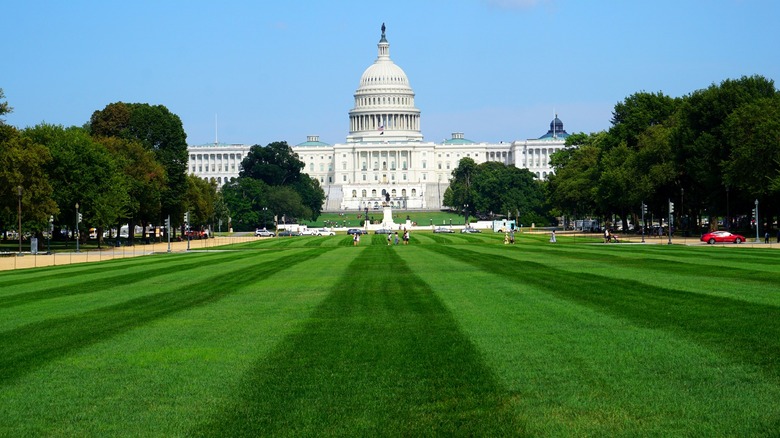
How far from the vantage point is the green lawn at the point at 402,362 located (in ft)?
33.5

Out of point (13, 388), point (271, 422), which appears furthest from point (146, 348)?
point (271, 422)

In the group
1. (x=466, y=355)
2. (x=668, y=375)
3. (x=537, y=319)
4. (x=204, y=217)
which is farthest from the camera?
(x=204, y=217)

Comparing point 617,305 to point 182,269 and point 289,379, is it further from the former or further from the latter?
point 182,269

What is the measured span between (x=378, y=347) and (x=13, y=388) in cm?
483

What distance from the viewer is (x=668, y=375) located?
39.6 ft

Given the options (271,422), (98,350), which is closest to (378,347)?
(98,350)

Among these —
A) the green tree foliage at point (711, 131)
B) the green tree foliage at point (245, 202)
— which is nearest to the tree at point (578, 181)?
the green tree foliage at point (711, 131)

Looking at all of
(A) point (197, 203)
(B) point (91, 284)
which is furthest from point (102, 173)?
(B) point (91, 284)

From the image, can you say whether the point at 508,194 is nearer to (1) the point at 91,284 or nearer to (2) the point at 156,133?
(2) the point at 156,133

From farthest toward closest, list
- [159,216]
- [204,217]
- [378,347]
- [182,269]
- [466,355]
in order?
[204,217], [159,216], [182,269], [378,347], [466,355]

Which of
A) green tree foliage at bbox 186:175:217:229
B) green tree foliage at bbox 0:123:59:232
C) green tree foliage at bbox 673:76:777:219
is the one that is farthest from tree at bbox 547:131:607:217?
green tree foliage at bbox 0:123:59:232

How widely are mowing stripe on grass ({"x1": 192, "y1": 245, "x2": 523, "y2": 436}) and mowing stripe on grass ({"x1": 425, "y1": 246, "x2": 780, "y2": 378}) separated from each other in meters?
3.06

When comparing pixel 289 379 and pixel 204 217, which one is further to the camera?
pixel 204 217

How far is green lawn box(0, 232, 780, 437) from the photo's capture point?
1021 centimetres
